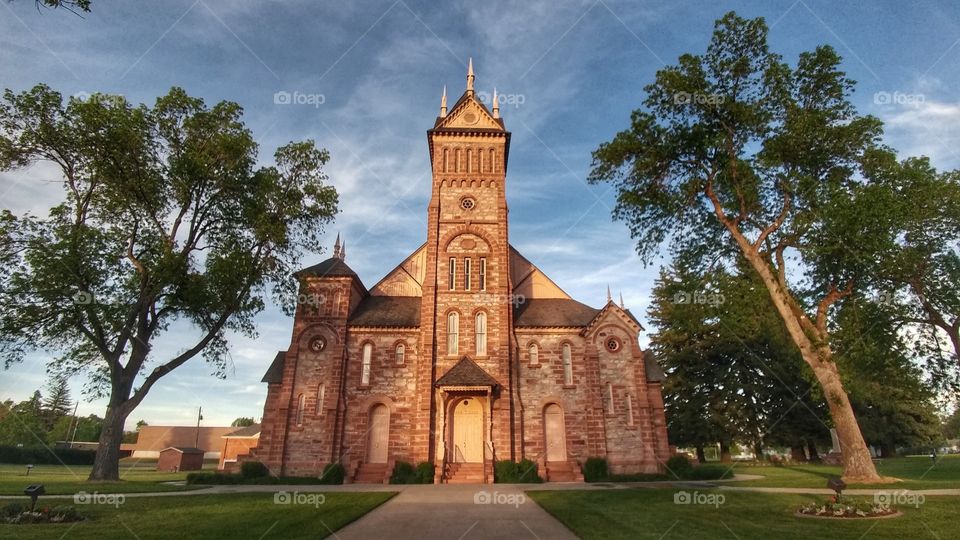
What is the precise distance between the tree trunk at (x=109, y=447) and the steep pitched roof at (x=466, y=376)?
14.1 meters

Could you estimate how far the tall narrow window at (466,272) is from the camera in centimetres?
2877

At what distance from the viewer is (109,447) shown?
837 inches

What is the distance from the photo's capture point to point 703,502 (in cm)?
1371

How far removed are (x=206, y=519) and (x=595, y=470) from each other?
1845 cm

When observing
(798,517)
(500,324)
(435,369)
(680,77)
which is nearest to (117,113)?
(435,369)

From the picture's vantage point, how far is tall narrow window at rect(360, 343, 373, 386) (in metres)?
26.9

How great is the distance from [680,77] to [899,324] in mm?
15548

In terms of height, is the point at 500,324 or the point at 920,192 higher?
the point at 920,192

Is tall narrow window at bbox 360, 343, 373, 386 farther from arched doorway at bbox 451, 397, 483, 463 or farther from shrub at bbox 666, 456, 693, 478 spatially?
shrub at bbox 666, 456, 693, 478

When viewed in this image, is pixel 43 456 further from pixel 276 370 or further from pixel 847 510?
pixel 847 510

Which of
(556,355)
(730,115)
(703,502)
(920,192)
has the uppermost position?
(730,115)

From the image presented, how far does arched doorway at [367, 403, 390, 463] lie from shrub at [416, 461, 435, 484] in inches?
119

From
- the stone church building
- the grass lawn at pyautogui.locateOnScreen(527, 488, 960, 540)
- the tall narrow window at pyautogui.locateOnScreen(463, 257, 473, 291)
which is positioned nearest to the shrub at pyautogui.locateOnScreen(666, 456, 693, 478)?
the stone church building

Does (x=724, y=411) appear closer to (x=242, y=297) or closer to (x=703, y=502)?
(x=703, y=502)
